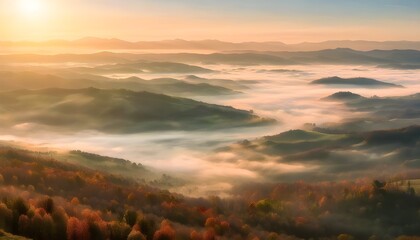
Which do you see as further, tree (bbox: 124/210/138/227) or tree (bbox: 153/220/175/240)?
tree (bbox: 124/210/138/227)

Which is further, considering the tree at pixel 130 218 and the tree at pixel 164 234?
the tree at pixel 130 218

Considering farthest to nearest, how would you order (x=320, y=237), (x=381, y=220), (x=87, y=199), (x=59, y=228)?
(x=381, y=220) → (x=320, y=237) → (x=87, y=199) → (x=59, y=228)

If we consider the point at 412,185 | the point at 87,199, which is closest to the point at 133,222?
the point at 87,199

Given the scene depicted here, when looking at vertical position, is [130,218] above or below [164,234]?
below

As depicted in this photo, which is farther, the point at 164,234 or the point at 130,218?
the point at 130,218

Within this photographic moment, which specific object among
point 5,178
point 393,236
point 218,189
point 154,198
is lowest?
point 218,189

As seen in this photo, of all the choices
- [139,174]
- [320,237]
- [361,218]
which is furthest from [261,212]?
[139,174]

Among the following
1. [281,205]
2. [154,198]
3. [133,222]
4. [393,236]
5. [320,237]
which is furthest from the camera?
[281,205]

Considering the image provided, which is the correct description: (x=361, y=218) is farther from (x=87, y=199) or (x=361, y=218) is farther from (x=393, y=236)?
(x=87, y=199)

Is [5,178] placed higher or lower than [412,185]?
higher

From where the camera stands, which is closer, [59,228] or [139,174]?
[59,228]
